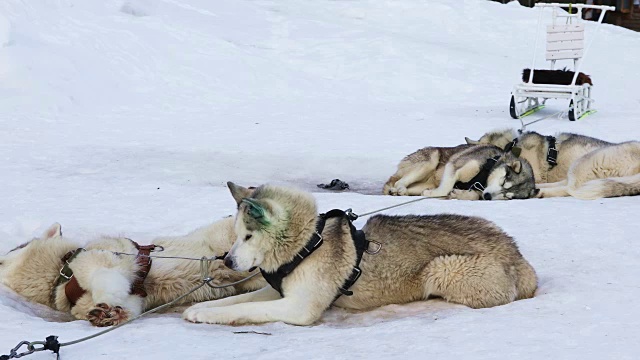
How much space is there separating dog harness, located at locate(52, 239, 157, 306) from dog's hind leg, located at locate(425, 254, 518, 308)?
1482mm

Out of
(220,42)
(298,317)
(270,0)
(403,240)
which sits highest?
(270,0)

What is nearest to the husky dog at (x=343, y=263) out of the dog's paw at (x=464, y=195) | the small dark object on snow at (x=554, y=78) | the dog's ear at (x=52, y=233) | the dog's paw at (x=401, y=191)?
the dog's ear at (x=52, y=233)

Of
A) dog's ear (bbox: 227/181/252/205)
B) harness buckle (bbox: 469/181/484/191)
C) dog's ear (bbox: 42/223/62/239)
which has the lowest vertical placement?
dog's ear (bbox: 42/223/62/239)

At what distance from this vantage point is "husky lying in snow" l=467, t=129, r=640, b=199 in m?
6.34

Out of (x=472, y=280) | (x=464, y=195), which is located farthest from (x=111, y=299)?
(x=464, y=195)

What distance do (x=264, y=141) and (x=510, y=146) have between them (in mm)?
3045

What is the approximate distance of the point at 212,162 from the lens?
798 centimetres

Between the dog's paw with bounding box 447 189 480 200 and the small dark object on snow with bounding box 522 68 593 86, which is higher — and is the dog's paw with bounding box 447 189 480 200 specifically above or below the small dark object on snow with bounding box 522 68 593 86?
below

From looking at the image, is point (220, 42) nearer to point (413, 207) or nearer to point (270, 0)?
point (270, 0)

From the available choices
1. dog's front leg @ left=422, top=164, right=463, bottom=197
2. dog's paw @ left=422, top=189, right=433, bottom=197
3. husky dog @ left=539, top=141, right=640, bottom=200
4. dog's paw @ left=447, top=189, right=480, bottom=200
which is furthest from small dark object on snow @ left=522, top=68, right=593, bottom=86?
dog's paw @ left=447, top=189, right=480, bottom=200

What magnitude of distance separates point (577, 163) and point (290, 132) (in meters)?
3.78

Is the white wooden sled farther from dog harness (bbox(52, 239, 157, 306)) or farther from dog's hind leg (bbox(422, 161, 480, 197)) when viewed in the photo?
dog harness (bbox(52, 239, 157, 306))

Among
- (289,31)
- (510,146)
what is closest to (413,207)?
(510,146)

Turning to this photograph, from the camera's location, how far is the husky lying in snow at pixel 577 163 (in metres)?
6.34
